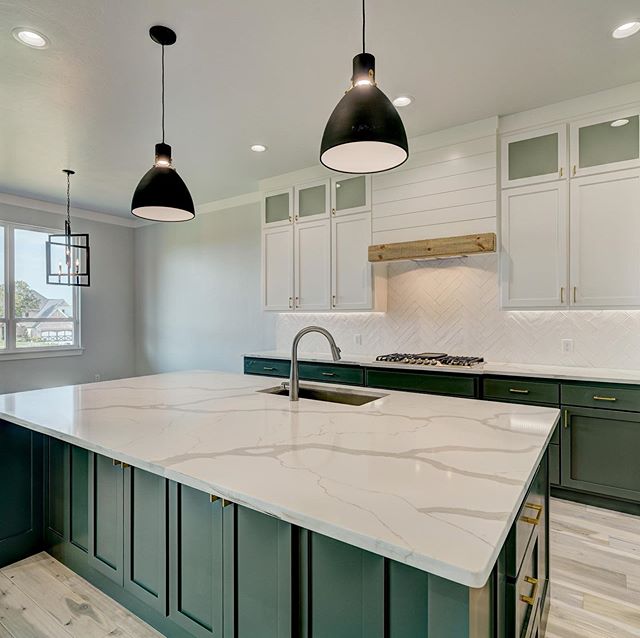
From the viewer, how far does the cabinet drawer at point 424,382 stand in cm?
319

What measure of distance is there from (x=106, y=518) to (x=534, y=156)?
354 centimetres

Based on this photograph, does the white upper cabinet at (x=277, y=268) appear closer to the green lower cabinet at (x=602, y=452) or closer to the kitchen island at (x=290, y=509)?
the kitchen island at (x=290, y=509)

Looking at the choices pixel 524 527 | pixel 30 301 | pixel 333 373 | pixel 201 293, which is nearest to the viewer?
pixel 524 527

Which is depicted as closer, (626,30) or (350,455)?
(350,455)

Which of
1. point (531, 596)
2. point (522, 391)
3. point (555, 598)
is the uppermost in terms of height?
point (522, 391)

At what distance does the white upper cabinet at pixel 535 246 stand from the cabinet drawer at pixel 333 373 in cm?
133

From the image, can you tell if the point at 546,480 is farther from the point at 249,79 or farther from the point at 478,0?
the point at 249,79

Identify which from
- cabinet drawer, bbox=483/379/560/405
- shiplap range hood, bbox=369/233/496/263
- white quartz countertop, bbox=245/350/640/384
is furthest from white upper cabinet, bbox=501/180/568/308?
cabinet drawer, bbox=483/379/560/405

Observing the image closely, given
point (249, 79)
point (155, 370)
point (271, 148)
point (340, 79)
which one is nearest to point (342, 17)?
point (340, 79)

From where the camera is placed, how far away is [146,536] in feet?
5.28

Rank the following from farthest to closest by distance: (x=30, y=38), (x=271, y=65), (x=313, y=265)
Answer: (x=313, y=265) → (x=271, y=65) → (x=30, y=38)

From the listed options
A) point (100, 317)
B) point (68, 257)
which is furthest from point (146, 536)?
point (100, 317)

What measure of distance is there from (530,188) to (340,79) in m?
1.62

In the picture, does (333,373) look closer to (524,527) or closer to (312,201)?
(312,201)
